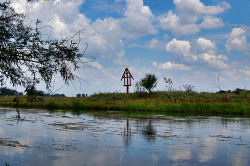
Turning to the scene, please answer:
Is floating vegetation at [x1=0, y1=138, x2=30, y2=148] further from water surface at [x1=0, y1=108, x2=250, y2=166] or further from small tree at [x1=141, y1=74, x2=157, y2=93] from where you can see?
small tree at [x1=141, y1=74, x2=157, y2=93]

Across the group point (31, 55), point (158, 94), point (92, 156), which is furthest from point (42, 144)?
point (158, 94)

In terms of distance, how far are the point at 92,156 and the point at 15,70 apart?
350 cm

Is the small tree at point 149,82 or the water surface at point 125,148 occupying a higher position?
the small tree at point 149,82

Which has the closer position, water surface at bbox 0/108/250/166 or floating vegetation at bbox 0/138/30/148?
water surface at bbox 0/108/250/166

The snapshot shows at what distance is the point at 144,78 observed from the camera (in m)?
46.4

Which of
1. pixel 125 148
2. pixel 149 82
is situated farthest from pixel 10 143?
pixel 149 82

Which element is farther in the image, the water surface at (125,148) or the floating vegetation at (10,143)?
the floating vegetation at (10,143)

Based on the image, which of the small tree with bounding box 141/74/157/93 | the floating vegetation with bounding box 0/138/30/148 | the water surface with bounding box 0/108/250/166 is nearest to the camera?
the water surface with bounding box 0/108/250/166

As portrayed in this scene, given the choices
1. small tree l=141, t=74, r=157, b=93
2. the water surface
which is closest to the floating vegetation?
the water surface

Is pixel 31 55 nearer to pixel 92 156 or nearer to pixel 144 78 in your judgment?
pixel 92 156

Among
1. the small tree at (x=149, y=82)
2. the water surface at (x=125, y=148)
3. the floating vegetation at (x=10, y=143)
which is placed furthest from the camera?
the small tree at (x=149, y=82)

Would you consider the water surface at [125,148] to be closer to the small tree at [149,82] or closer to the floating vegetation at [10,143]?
the floating vegetation at [10,143]

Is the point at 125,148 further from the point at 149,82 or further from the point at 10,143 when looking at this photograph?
the point at 149,82

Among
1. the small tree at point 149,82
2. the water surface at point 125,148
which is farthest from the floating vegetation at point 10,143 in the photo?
the small tree at point 149,82
